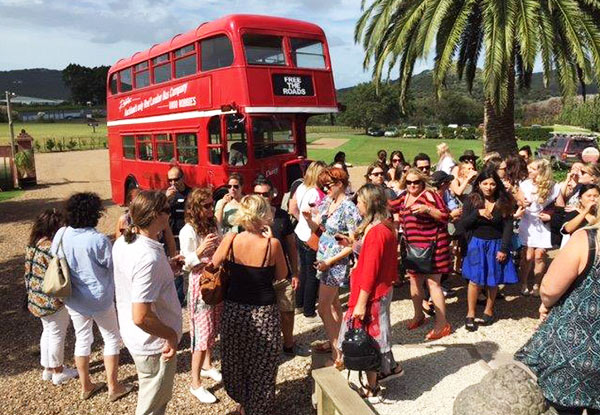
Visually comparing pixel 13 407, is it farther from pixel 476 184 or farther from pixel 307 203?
pixel 476 184

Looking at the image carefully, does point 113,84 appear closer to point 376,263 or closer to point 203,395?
point 203,395

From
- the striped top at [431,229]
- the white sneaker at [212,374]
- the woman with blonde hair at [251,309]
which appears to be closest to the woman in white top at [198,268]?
the white sneaker at [212,374]

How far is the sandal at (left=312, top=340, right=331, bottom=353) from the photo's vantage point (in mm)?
4688

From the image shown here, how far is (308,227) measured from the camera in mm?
5352

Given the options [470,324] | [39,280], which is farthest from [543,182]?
[39,280]

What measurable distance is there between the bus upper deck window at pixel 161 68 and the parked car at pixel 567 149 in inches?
609

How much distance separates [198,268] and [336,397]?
1.85 meters

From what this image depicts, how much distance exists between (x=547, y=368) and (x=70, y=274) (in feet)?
11.9

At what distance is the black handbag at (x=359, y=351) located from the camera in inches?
136

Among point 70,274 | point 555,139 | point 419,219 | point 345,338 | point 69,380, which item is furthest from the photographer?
point 555,139

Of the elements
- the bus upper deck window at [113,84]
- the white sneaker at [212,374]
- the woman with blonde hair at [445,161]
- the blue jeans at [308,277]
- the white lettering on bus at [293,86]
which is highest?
the bus upper deck window at [113,84]

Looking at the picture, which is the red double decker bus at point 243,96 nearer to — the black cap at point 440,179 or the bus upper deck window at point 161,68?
the bus upper deck window at point 161,68

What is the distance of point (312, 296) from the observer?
223 inches

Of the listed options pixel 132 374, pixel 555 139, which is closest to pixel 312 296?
pixel 132 374
